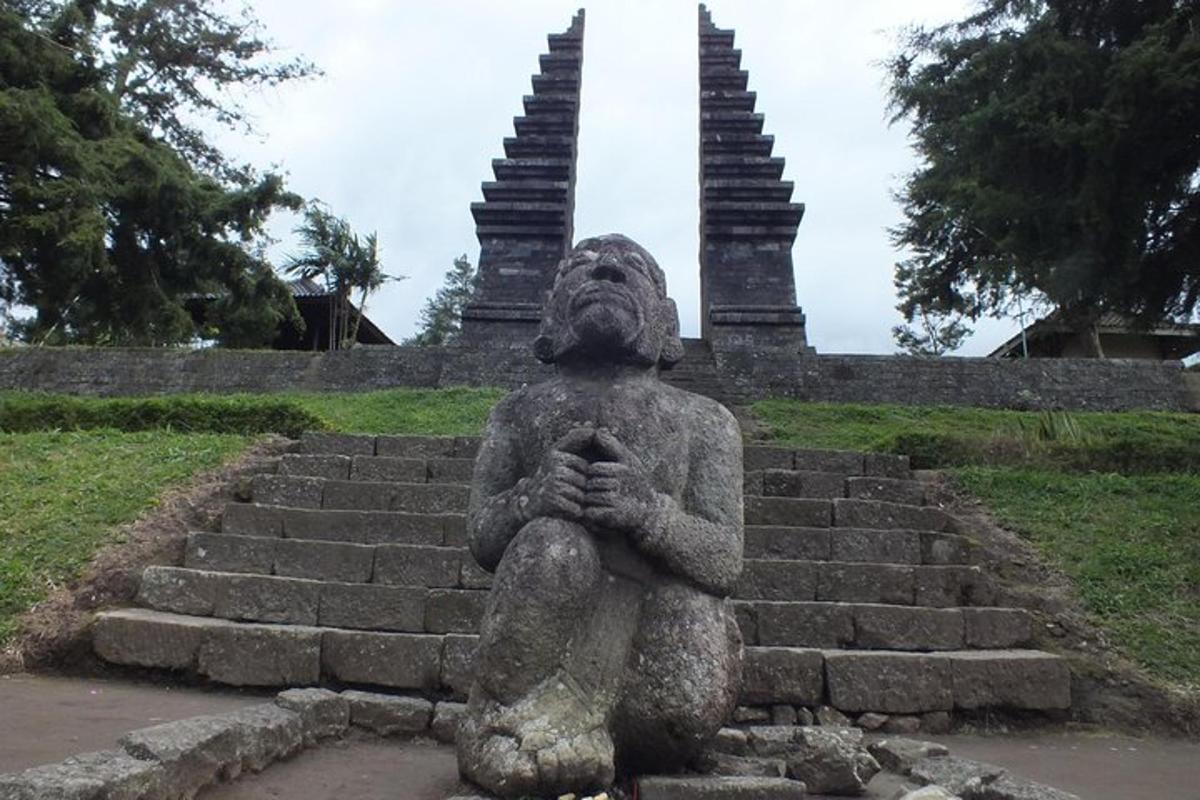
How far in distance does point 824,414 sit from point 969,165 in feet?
11.1

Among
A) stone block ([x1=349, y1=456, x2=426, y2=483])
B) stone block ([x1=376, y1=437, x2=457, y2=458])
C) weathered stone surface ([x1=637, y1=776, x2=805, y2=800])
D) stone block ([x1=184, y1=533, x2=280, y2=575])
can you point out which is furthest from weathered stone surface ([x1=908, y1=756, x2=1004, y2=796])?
stone block ([x1=376, y1=437, x2=457, y2=458])

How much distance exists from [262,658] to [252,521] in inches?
70.6

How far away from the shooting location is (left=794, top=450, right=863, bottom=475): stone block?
8.20m

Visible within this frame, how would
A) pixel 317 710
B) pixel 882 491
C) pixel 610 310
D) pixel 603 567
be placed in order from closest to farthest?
pixel 603 567 → pixel 610 310 → pixel 317 710 → pixel 882 491

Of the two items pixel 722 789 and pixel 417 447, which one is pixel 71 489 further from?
pixel 722 789

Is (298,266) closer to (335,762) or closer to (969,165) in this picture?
(969,165)

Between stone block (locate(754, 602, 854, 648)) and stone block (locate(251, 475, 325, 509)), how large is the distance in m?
3.59

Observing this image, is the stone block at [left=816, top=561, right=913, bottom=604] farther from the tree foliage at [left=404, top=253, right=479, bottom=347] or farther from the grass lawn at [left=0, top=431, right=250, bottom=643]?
the tree foliage at [left=404, top=253, right=479, bottom=347]

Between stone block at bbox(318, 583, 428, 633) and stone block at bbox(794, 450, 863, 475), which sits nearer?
stone block at bbox(318, 583, 428, 633)

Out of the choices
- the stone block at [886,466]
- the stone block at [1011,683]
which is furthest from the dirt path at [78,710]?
the stone block at [886,466]

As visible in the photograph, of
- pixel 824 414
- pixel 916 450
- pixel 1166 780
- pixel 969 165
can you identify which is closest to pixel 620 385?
pixel 1166 780

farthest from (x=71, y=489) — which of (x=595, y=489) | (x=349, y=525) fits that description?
(x=595, y=489)

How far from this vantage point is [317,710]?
4250 millimetres

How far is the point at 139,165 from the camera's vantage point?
14.2 metres
